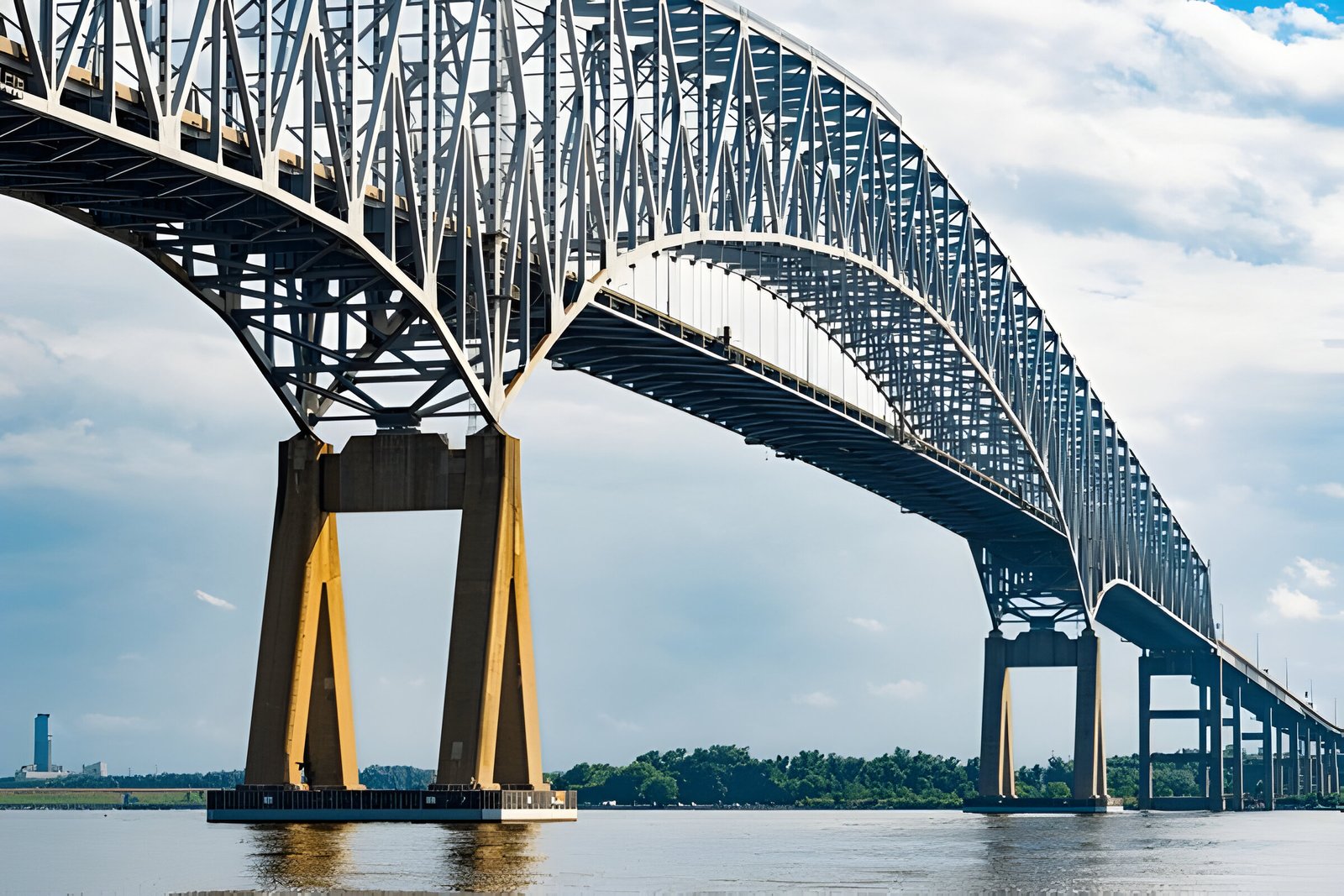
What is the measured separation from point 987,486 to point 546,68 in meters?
61.2

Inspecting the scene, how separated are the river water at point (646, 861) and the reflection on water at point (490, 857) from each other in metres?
0.09

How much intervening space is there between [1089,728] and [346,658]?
3249 inches

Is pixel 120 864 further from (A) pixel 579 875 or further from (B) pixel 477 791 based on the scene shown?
(A) pixel 579 875

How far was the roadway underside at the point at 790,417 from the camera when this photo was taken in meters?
77.8

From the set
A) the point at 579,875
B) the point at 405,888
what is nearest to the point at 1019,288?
the point at 579,875

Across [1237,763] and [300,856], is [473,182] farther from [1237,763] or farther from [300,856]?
[1237,763]

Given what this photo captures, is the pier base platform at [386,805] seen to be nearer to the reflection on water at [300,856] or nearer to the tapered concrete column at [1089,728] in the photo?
the reflection on water at [300,856]

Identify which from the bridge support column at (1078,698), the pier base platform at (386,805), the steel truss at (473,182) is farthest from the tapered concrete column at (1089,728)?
the pier base platform at (386,805)

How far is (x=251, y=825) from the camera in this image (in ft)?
218

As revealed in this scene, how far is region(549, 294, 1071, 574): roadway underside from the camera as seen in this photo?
77812 millimetres

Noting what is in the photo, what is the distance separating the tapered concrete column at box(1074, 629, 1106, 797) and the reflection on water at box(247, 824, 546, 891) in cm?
7921

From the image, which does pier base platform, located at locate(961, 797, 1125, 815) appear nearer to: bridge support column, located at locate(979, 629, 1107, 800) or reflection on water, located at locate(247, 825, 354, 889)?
bridge support column, located at locate(979, 629, 1107, 800)

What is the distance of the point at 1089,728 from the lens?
138875 mm

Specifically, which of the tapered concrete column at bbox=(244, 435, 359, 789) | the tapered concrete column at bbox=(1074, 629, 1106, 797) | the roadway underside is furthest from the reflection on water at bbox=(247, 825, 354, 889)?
the tapered concrete column at bbox=(1074, 629, 1106, 797)
